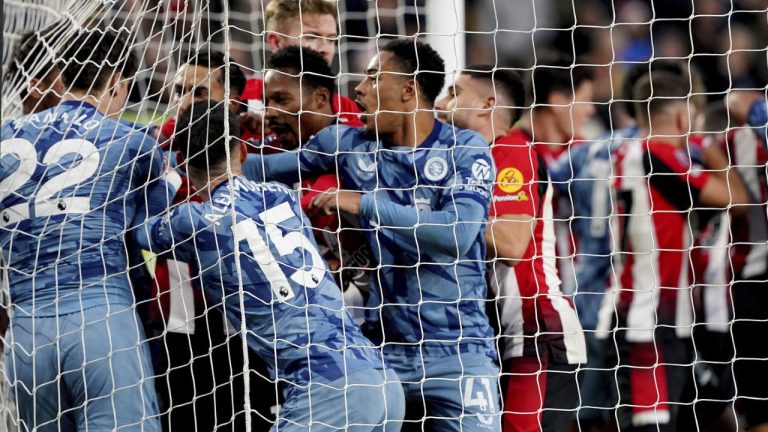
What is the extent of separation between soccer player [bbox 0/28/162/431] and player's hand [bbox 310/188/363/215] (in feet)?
1.98

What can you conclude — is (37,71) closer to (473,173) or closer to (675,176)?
(473,173)

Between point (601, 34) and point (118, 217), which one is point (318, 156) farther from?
point (601, 34)

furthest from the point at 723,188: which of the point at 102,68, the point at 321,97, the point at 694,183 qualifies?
the point at 102,68

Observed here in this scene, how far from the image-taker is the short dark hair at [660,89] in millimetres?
5012

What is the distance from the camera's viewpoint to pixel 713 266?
5238 millimetres

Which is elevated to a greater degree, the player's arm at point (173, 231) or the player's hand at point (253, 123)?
the player's hand at point (253, 123)

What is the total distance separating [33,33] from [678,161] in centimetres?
251

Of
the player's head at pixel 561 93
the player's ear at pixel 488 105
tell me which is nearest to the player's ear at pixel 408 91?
the player's ear at pixel 488 105

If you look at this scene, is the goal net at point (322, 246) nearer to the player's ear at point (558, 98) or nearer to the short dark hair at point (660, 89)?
the short dark hair at point (660, 89)

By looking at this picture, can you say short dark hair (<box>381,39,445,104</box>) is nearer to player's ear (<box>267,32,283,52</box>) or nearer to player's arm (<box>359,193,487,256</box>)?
player's arm (<box>359,193,487,256</box>)

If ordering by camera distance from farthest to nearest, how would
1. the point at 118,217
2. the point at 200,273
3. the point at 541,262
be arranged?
the point at 541,262 → the point at 118,217 → the point at 200,273

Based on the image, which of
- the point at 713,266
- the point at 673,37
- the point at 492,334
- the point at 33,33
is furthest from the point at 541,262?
the point at 673,37

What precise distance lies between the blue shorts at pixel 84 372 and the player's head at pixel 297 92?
2.79ft

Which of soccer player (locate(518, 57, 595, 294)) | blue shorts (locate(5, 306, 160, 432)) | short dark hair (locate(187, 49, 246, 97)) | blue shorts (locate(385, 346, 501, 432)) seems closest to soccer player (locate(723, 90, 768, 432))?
soccer player (locate(518, 57, 595, 294))
